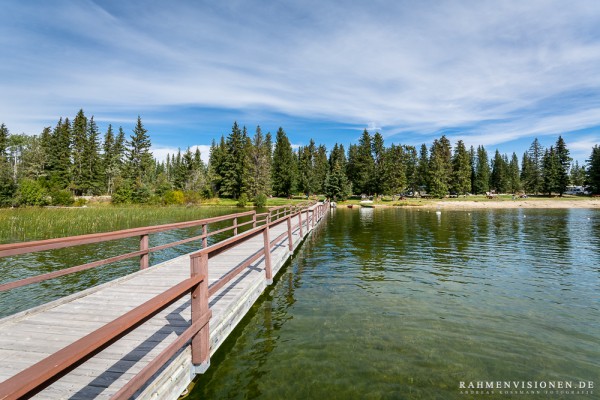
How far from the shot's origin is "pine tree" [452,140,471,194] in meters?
85.1

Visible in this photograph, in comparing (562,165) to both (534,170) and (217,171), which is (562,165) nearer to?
(534,170)

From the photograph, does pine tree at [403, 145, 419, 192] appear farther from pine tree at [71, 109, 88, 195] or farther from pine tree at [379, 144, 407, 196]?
pine tree at [71, 109, 88, 195]

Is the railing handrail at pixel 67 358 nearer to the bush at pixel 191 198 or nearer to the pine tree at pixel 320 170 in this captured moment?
the bush at pixel 191 198

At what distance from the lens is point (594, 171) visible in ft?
262

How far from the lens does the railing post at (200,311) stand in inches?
166

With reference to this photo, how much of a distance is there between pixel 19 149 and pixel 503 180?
153m

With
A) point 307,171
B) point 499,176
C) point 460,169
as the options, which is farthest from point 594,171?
point 307,171

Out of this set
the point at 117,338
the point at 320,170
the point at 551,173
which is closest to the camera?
the point at 117,338

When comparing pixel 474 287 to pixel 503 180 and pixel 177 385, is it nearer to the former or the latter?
pixel 177 385

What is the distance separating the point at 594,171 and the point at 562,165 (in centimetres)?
669

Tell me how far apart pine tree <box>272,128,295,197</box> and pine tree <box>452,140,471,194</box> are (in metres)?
45.1

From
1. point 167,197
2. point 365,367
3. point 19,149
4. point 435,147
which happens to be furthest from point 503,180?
point 19,149

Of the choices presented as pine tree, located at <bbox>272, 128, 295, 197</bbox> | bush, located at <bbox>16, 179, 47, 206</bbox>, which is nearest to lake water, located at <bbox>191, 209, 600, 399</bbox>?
bush, located at <bbox>16, 179, 47, 206</bbox>

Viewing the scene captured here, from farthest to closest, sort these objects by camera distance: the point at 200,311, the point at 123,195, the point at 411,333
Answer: the point at 123,195 → the point at 411,333 → the point at 200,311
